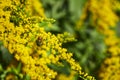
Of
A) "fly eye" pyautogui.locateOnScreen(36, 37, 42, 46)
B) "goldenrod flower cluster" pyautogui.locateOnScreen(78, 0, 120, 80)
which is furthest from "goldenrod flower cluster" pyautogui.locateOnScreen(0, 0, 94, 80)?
"goldenrod flower cluster" pyautogui.locateOnScreen(78, 0, 120, 80)

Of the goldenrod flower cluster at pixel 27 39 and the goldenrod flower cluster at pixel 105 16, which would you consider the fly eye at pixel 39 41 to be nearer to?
the goldenrod flower cluster at pixel 27 39

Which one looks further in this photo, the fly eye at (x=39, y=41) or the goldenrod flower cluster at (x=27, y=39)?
the fly eye at (x=39, y=41)

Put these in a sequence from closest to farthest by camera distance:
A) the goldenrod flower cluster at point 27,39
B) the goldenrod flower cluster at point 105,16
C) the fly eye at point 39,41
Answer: the goldenrod flower cluster at point 27,39
the fly eye at point 39,41
the goldenrod flower cluster at point 105,16

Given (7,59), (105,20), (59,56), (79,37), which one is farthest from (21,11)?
(79,37)

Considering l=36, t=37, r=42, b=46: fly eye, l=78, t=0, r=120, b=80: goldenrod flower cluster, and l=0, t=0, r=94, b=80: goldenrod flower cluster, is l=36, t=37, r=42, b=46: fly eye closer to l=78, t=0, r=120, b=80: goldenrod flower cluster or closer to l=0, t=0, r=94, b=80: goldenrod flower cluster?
l=0, t=0, r=94, b=80: goldenrod flower cluster

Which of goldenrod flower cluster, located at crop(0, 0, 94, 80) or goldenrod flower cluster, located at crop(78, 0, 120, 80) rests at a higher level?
goldenrod flower cluster, located at crop(78, 0, 120, 80)

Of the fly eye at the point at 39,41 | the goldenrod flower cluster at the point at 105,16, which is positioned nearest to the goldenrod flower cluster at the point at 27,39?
the fly eye at the point at 39,41

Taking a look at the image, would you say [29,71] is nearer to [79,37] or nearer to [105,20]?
[105,20]

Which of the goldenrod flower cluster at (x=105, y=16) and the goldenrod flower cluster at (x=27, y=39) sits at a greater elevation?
the goldenrod flower cluster at (x=105, y=16)
